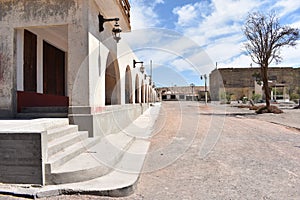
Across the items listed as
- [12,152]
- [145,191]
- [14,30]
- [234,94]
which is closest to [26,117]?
[14,30]

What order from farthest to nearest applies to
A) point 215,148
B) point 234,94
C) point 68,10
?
point 234,94 → point 215,148 → point 68,10

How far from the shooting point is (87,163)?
380 cm

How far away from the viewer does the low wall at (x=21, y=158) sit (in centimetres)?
339

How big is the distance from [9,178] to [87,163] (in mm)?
1035

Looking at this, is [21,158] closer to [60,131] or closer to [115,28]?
[60,131]

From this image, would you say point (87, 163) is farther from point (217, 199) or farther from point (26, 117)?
point (26, 117)

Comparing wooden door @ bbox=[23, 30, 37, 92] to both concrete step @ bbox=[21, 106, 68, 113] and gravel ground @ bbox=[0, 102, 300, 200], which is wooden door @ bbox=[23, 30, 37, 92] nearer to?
concrete step @ bbox=[21, 106, 68, 113]

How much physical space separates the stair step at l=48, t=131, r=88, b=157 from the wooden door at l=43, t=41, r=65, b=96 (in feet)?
13.3

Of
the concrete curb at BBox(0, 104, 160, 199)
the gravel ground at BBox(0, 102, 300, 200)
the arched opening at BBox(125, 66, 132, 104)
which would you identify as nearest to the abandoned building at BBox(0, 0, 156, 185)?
the concrete curb at BBox(0, 104, 160, 199)

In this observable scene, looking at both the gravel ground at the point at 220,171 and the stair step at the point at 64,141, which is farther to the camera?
the stair step at the point at 64,141

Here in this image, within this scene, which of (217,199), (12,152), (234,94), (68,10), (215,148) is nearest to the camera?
(217,199)

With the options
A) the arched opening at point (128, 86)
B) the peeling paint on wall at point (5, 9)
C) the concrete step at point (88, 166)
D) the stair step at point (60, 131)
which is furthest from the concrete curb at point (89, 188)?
the arched opening at point (128, 86)

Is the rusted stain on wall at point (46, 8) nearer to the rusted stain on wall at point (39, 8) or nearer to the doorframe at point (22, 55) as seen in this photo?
the rusted stain on wall at point (39, 8)

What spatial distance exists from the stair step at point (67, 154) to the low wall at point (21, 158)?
0.40ft
